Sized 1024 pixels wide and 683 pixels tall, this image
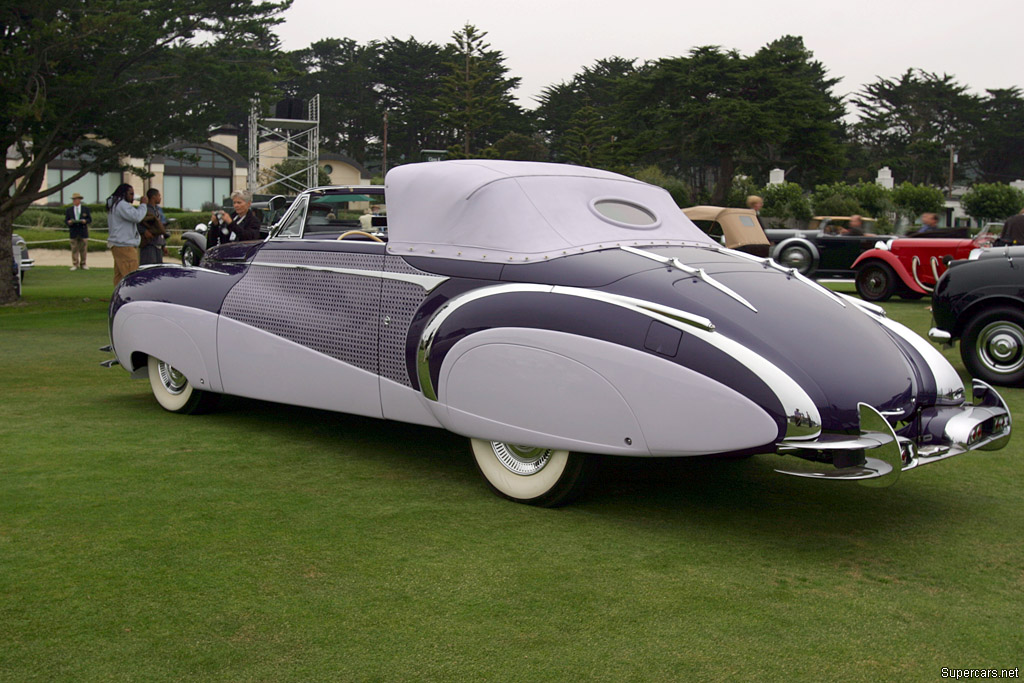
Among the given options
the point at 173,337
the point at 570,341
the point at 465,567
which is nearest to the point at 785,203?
the point at 173,337

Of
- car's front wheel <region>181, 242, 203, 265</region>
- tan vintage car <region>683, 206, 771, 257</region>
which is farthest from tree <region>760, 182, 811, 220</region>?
tan vintage car <region>683, 206, 771, 257</region>

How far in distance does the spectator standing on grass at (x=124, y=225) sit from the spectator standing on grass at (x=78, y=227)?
10.0 meters

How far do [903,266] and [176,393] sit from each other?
14589mm

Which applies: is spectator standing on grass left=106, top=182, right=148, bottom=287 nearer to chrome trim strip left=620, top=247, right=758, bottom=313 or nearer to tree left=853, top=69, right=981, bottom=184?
chrome trim strip left=620, top=247, right=758, bottom=313

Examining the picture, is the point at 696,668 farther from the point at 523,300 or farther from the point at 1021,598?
the point at 523,300

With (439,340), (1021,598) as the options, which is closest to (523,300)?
(439,340)

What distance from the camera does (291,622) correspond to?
3.36 m

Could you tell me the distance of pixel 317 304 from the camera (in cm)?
570

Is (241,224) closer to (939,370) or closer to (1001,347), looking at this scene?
(1001,347)

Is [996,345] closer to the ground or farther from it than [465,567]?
farther from it

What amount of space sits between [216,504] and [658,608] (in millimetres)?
2263

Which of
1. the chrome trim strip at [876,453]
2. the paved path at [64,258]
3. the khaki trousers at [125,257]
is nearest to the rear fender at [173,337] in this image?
the chrome trim strip at [876,453]

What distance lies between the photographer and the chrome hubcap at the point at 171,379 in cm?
684

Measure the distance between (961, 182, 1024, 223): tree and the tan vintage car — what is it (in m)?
45.5
